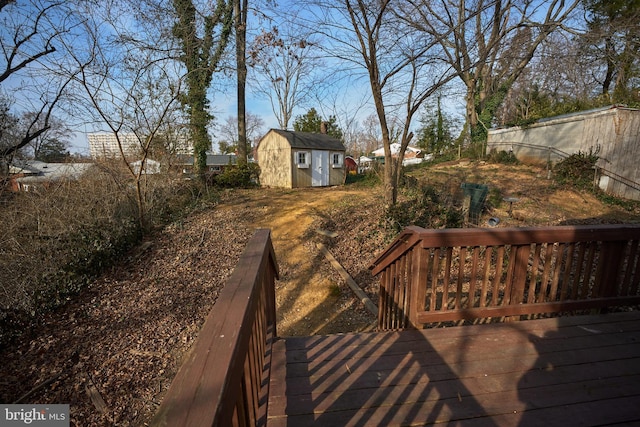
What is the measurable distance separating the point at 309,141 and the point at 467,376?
14.2m

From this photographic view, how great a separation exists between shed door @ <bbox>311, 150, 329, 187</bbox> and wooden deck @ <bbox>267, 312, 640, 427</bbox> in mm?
13017

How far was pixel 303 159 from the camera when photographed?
46.9ft

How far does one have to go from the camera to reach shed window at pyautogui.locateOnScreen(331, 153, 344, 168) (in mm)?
15969

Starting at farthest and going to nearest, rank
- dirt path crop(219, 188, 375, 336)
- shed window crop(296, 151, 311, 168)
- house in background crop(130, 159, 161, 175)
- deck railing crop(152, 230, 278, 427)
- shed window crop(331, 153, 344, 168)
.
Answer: shed window crop(331, 153, 344, 168)
shed window crop(296, 151, 311, 168)
house in background crop(130, 159, 161, 175)
dirt path crop(219, 188, 375, 336)
deck railing crop(152, 230, 278, 427)

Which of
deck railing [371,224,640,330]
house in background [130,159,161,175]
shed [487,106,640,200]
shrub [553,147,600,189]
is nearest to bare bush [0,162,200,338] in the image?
house in background [130,159,161,175]

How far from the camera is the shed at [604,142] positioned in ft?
27.9

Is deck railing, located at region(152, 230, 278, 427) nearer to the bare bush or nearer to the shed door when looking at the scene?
the bare bush

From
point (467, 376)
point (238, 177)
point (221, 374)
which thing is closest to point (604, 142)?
point (467, 376)

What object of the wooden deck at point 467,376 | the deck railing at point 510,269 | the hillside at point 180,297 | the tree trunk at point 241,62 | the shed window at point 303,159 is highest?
the tree trunk at point 241,62

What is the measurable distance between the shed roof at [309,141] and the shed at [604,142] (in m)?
9.65

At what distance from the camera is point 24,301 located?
397cm

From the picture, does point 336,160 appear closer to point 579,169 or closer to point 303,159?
point 303,159

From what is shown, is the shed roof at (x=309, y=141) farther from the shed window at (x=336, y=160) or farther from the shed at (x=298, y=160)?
the shed window at (x=336, y=160)

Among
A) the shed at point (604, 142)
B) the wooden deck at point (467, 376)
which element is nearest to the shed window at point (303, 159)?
the shed at point (604, 142)
